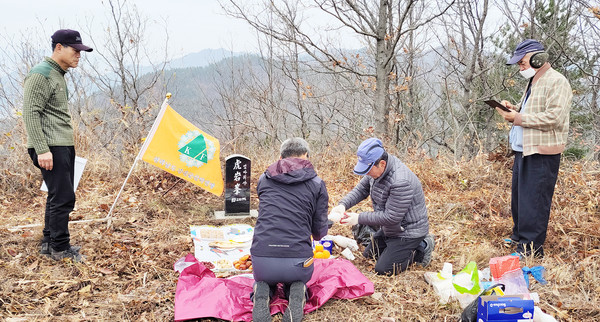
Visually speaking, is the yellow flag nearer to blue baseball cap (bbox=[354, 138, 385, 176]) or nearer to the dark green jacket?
the dark green jacket

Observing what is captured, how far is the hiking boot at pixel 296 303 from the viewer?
2832mm

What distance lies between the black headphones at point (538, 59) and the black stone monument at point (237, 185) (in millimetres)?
3692

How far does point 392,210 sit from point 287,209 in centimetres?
108

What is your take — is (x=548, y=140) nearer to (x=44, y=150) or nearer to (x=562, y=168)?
(x=562, y=168)

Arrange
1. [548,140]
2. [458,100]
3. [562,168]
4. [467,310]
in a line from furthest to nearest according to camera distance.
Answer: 1. [458,100]
2. [562,168]
3. [548,140]
4. [467,310]

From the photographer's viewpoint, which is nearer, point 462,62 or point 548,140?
point 548,140

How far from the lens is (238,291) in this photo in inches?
129

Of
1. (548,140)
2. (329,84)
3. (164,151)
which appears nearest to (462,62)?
(329,84)

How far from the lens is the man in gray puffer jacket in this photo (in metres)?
3.57

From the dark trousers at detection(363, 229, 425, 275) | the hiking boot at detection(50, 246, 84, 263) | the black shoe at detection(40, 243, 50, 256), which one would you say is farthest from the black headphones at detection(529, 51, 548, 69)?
the black shoe at detection(40, 243, 50, 256)

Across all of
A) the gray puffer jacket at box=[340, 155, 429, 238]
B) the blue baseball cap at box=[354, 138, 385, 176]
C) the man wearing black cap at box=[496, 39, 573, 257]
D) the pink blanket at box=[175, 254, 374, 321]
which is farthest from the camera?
the man wearing black cap at box=[496, 39, 573, 257]

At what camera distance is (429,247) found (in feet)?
13.2

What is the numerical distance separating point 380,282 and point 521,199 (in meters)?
1.71

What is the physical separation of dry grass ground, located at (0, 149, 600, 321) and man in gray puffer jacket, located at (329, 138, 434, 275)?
0.56 feet
